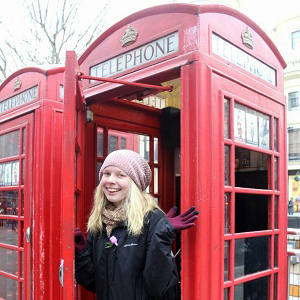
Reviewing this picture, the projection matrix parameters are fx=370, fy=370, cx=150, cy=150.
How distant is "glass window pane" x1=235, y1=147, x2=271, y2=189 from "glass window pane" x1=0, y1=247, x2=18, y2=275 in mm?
2199

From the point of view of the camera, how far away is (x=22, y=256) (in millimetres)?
3369

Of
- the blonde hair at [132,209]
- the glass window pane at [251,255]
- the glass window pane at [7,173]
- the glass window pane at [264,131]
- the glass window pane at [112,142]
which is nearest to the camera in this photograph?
the blonde hair at [132,209]

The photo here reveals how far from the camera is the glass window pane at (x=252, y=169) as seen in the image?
265 cm

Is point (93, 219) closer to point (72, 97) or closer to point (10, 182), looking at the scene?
point (72, 97)

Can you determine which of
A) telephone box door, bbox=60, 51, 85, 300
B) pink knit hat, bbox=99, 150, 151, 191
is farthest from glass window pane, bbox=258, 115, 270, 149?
telephone box door, bbox=60, 51, 85, 300

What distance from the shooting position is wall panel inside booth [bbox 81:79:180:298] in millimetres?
3287

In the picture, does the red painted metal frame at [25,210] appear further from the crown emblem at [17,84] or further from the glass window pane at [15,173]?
the crown emblem at [17,84]

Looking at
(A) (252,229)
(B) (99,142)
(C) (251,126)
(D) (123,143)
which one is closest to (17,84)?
(B) (99,142)

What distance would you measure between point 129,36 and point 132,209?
1172mm

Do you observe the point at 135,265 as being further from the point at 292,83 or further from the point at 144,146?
the point at 292,83

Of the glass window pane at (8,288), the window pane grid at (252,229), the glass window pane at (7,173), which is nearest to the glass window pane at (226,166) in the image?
the window pane grid at (252,229)

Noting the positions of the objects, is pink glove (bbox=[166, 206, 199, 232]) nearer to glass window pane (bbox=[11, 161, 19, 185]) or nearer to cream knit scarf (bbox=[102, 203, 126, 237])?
cream knit scarf (bbox=[102, 203, 126, 237])

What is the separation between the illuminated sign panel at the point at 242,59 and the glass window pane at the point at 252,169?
56cm

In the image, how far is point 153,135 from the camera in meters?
3.69
